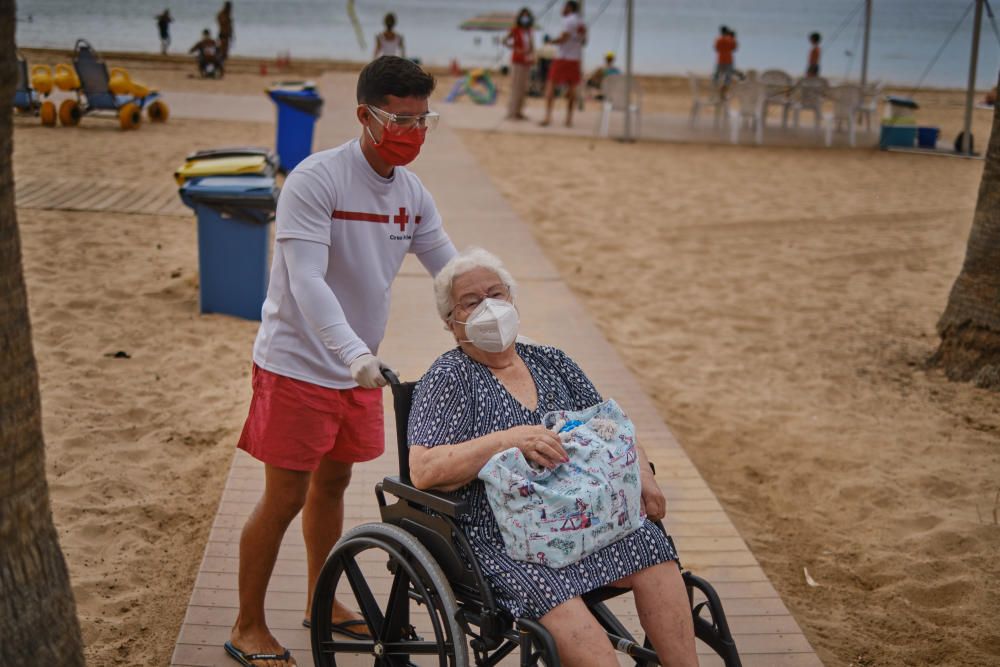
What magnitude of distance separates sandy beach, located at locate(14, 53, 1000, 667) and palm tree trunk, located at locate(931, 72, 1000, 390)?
0.17m

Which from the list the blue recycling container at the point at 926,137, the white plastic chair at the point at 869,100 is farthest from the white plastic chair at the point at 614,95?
the blue recycling container at the point at 926,137

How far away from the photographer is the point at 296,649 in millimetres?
3287

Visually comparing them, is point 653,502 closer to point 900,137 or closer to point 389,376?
point 389,376

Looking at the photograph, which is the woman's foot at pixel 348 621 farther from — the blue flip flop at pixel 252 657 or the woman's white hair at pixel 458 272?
the woman's white hair at pixel 458 272

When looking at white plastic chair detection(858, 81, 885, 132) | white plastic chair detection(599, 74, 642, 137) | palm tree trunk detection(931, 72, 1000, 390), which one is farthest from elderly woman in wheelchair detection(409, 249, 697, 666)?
white plastic chair detection(858, 81, 885, 132)

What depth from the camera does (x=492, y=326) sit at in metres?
2.83

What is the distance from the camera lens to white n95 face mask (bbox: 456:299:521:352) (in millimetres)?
2826

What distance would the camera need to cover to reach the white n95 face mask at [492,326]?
9.27ft

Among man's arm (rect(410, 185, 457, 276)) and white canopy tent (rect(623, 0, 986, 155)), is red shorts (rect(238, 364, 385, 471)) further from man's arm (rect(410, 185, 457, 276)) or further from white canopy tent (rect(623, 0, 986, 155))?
white canopy tent (rect(623, 0, 986, 155))

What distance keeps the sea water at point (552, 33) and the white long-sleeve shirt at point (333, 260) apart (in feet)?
40.5

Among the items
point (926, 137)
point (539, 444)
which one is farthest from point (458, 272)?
point (926, 137)

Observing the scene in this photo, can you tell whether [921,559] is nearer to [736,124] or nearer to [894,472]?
[894,472]

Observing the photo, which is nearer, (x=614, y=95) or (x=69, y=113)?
(x=69, y=113)

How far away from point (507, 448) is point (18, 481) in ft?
3.71
